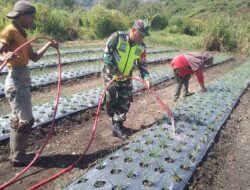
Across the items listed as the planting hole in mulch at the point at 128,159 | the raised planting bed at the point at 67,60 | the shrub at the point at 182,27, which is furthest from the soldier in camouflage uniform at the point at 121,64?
the shrub at the point at 182,27

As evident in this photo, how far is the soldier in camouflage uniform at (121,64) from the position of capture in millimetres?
5031

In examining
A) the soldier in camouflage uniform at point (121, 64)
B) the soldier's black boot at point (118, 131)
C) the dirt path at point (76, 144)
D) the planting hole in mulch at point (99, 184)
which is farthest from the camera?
the soldier's black boot at point (118, 131)

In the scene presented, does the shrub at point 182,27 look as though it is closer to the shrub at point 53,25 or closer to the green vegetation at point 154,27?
the green vegetation at point 154,27

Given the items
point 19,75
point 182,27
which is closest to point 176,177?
point 19,75

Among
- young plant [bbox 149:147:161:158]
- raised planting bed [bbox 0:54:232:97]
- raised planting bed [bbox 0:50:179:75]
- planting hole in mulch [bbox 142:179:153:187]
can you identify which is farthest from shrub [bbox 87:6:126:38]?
planting hole in mulch [bbox 142:179:153:187]

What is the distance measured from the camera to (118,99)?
17.7 feet

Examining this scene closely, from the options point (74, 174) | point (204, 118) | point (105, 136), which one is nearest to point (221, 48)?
point (204, 118)

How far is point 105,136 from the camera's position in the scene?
5633mm

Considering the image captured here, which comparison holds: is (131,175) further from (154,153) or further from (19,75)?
(19,75)

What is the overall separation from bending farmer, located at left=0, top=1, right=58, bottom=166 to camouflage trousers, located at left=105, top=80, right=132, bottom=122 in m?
1.38

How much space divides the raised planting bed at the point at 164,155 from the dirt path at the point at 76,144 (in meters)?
0.36

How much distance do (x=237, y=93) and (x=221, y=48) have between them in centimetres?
1041

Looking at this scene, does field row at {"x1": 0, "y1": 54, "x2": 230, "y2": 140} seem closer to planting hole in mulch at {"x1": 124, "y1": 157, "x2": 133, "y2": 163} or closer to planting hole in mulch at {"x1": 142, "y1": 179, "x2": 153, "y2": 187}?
planting hole in mulch at {"x1": 124, "y1": 157, "x2": 133, "y2": 163}

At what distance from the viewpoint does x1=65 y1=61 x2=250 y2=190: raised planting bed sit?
3.89 m
